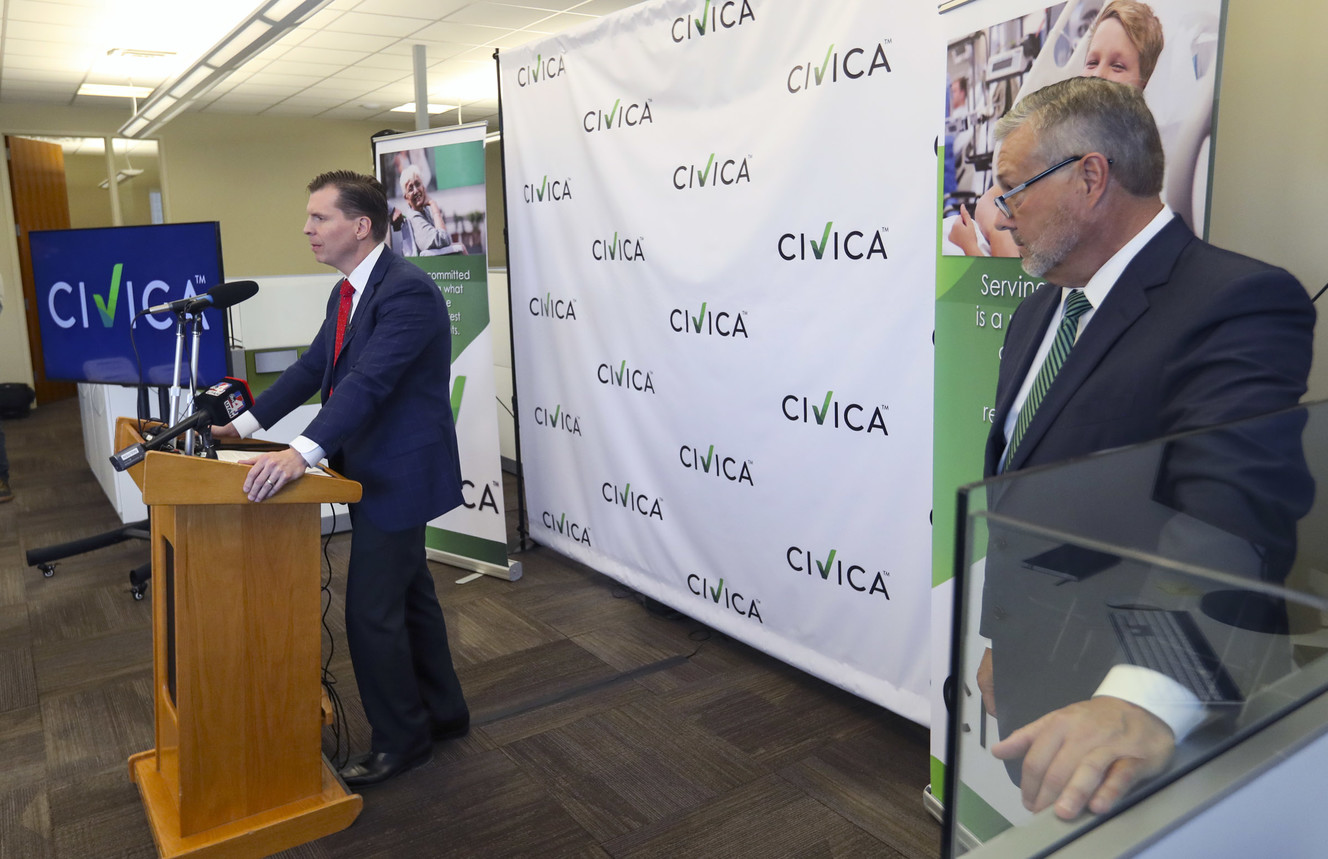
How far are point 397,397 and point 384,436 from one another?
4.1 inches

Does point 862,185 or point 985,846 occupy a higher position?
point 862,185

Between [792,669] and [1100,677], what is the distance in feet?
7.78

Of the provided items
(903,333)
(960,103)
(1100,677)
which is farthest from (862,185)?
(1100,677)

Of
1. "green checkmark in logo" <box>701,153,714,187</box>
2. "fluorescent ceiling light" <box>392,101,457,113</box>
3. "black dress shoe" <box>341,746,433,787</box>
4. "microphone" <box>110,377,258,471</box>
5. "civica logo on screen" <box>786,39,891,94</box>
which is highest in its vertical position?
"fluorescent ceiling light" <box>392,101,457,113</box>

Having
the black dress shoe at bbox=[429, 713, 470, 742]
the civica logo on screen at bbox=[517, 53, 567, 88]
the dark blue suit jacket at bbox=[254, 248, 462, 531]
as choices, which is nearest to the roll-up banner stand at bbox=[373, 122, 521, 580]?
the civica logo on screen at bbox=[517, 53, 567, 88]

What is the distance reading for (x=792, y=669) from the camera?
3.00 meters

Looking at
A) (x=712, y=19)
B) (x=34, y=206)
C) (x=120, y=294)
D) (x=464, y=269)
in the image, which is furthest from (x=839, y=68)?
(x=34, y=206)

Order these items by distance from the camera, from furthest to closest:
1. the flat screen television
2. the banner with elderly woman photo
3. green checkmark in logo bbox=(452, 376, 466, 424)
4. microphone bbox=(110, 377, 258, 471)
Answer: green checkmark in logo bbox=(452, 376, 466, 424) → the flat screen television → microphone bbox=(110, 377, 258, 471) → the banner with elderly woman photo

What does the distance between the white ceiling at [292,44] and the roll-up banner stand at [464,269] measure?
1534mm

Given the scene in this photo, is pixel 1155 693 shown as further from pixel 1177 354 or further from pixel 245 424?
pixel 245 424

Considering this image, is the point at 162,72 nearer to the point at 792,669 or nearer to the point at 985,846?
the point at 792,669

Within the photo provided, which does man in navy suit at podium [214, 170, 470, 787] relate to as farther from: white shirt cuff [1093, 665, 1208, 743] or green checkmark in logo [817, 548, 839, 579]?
white shirt cuff [1093, 665, 1208, 743]

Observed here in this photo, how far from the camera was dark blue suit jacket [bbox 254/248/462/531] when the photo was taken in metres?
2.20

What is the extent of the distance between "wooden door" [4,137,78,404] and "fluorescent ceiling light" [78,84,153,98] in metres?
1.15
